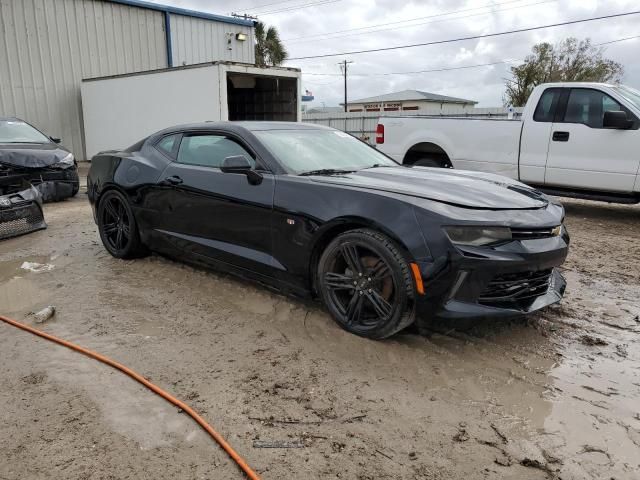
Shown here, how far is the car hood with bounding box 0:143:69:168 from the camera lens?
7797 mm

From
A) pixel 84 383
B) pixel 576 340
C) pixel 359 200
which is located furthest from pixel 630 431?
pixel 84 383

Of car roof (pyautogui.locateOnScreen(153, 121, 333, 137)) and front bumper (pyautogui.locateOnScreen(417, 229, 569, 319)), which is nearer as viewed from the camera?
front bumper (pyautogui.locateOnScreen(417, 229, 569, 319))

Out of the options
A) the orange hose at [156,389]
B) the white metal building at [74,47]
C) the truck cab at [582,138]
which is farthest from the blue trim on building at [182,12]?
the orange hose at [156,389]

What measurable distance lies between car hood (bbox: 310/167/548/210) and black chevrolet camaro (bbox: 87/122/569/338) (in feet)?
0.05

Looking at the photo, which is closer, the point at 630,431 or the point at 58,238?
the point at 630,431

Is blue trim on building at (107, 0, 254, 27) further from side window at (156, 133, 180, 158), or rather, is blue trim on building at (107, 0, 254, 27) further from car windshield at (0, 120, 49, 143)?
side window at (156, 133, 180, 158)

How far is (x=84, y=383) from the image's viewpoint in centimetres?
285

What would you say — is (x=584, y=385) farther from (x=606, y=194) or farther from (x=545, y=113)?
(x=545, y=113)

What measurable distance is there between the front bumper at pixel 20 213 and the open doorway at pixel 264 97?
21.9ft

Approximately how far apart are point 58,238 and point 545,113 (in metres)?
6.84

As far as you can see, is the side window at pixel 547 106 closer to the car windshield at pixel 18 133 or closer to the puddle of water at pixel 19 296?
the puddle of water at pixel 19 296

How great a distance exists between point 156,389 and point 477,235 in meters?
1.99

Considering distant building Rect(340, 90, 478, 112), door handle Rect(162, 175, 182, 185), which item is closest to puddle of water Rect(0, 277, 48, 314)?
door handle Rect(162, 175, 182, 185)

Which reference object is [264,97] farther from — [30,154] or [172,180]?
[172,180]
